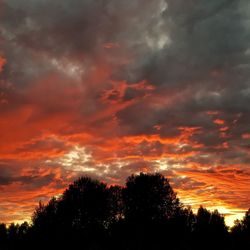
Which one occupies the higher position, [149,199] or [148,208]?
[149,199]

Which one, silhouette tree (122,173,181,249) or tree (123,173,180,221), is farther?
tree (123,173,180,221)

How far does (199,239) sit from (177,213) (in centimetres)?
1075

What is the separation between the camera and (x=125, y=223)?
353 feet

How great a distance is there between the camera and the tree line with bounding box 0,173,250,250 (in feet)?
337

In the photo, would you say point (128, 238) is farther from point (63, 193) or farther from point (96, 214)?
point (63, 193)

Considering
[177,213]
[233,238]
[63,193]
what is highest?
[63,193]

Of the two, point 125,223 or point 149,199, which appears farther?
point 125,223

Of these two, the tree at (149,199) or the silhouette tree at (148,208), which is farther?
the tree at (149,199)

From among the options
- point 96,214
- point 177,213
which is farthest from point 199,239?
point 96,214

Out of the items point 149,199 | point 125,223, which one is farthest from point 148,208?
point 125,223

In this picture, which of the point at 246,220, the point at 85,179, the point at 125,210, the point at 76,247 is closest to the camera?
the point at 76,247

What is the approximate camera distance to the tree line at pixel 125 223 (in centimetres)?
10281

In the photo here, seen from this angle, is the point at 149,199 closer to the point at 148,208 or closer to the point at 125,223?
the point at 148,208

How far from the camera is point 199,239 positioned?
4323 inches
